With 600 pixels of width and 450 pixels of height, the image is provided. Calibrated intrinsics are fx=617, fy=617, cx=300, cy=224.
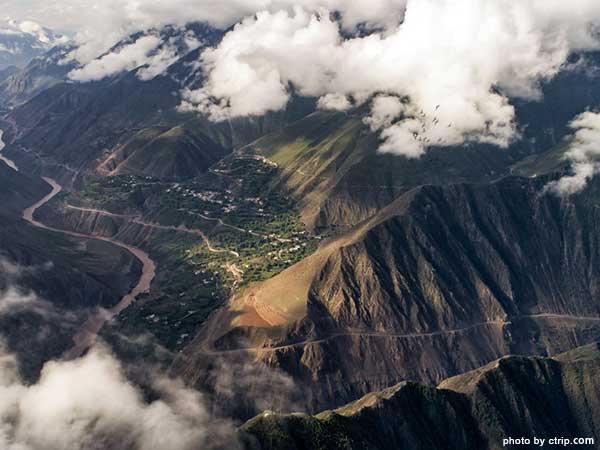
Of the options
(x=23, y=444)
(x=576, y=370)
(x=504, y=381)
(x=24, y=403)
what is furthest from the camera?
(x=576, y=370)

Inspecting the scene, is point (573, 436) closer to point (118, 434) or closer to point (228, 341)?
point (228, 341)

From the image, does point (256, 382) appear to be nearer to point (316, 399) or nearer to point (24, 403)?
point (316, 399)

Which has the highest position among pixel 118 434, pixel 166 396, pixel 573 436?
pixel 118 434

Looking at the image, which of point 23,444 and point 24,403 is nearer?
point 23,444

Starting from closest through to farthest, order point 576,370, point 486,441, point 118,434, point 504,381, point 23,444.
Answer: point 23,444, point 118,434, point 486,441, point 504,381, point 576,370

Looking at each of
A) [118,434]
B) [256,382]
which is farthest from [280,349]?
[118,434]

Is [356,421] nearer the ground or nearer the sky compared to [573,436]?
nearer the sky
